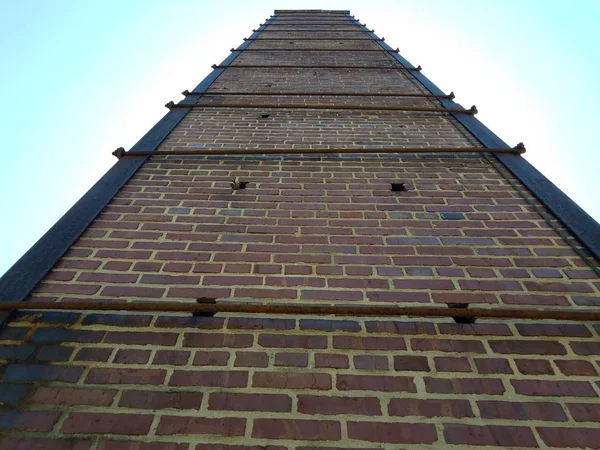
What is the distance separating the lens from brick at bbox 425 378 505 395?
1.21 metres

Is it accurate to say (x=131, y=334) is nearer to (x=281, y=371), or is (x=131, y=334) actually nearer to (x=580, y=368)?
(x=281, y=371)

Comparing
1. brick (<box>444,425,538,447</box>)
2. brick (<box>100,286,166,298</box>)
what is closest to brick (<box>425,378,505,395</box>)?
brick (<box>444,425,538,447</box>)

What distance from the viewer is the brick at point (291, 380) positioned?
4.03ft

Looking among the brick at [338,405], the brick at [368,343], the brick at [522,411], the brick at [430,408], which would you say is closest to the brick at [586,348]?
the brick at [522,411]

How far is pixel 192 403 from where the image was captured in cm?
117

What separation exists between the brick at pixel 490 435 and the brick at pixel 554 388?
15 cm

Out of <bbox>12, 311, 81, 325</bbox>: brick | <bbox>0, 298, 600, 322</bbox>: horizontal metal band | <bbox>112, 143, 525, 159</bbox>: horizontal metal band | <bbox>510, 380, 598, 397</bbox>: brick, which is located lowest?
<bbox>510, 380, 598, 397</bbox>: brick

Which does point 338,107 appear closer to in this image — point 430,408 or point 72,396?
point 430,408

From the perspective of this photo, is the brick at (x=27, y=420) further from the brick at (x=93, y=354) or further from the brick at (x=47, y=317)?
the brick at (x=47, y=317)

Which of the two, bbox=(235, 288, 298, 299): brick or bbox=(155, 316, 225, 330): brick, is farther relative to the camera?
bbox=(235, 288, 298, 299): brick

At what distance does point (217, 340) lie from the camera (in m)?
Answer: 1.37

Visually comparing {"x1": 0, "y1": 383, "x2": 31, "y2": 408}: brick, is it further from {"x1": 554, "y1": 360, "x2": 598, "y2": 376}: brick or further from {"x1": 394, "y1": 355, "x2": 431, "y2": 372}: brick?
{"x1": 554, "y1": 360, "x2": 598, "y2": 376}: brick

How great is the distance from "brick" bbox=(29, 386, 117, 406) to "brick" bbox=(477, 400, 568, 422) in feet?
4.39

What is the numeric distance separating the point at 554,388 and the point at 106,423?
1.60 m
